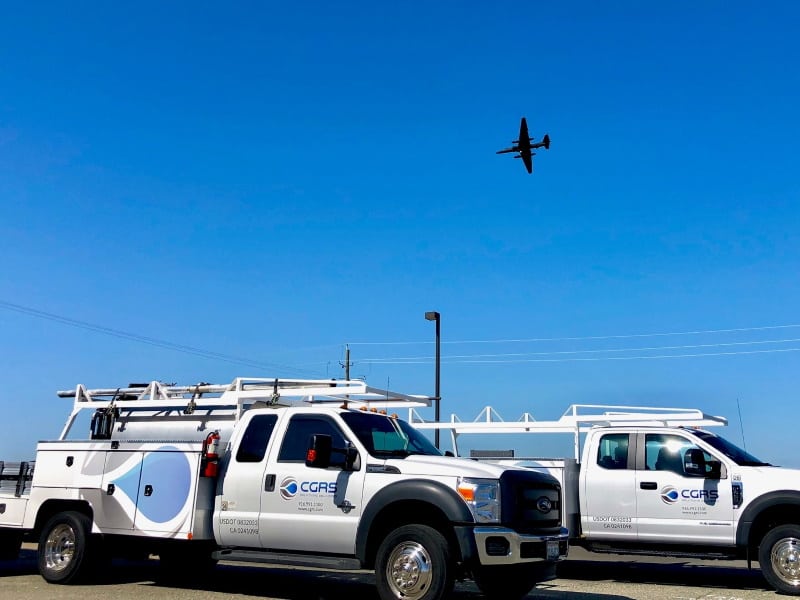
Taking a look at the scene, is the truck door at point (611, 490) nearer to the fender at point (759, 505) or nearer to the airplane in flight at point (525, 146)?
the fender at point (759, 505)

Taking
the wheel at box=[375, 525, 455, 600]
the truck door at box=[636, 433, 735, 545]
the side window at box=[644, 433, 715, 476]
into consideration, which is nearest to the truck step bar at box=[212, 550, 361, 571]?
the wheel at box=[375, 525, 455, 600]

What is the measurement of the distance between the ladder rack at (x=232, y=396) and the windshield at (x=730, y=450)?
12.4 ft

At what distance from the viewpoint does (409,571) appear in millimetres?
8305

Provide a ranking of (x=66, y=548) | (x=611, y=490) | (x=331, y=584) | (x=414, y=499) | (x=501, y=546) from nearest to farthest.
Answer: (x=501, y=546) < (x=414, y=499) < (x=66, y=548) < (x=331, y=584) < (x=611, y=490)

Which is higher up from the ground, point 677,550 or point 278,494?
point 278,494

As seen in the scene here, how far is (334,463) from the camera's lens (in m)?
9.09

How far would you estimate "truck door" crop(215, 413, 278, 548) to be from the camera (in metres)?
9.46

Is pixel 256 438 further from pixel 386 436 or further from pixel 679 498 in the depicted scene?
pixel 679 498

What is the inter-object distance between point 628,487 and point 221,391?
18.6 feet

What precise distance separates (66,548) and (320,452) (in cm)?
405

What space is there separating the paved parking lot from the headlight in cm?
203

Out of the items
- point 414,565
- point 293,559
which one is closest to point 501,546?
point 414,565

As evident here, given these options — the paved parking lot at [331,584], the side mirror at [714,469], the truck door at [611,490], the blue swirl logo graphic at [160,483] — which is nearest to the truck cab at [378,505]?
the blue swirl logo graphic at [160,483]

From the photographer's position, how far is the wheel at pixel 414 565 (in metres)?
8.12
